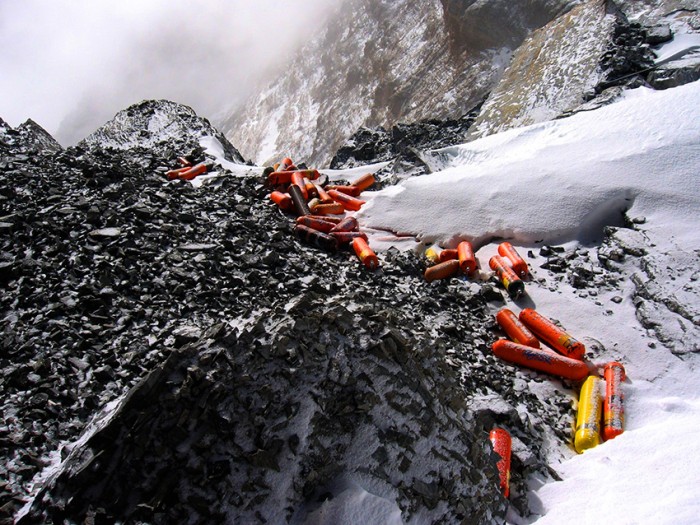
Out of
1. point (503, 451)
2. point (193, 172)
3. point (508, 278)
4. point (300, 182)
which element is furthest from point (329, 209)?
point (503, 451)

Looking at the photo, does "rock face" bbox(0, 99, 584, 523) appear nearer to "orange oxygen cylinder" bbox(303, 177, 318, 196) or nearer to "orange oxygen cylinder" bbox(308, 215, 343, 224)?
"orange oxygen cylinder" bbox(308, 215, 343, 224)

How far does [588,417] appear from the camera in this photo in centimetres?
442

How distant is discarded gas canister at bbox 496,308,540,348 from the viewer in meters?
5.45

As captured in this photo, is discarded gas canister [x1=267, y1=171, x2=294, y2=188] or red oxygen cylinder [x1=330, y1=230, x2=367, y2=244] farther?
discarded gas canister [x1=267, y1=171, x2=294, y2=188]

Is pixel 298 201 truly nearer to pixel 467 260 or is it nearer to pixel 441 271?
pixel 441 271

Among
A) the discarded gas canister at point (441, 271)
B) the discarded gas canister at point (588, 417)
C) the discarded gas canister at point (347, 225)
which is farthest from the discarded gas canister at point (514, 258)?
the discarded gas canister at point (347, 225)

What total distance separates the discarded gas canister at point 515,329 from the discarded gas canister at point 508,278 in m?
0.44

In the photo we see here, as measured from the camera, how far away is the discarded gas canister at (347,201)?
29.7 feet

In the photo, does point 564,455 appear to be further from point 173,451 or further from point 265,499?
point 173,451

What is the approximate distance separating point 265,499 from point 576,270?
521cm

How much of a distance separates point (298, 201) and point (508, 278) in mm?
3934

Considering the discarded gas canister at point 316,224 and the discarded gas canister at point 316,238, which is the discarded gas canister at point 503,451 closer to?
the discarded gas canister at point 316,238

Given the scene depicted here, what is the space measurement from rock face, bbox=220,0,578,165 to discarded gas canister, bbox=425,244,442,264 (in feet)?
74.3

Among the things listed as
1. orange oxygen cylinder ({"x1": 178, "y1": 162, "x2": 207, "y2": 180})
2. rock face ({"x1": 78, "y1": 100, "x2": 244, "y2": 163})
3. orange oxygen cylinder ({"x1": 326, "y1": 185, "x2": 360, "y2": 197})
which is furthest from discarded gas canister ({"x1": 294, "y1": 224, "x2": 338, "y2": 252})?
rock face ({"x1": 78, "y1": 100, "x2": 244, "y2": 163})
